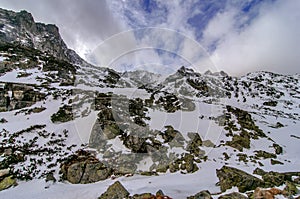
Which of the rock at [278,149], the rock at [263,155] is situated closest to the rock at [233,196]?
the rock at [263,155]

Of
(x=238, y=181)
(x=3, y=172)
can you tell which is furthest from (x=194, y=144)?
(x=3, y=172)

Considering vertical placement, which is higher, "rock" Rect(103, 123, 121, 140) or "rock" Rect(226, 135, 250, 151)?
"rock" Rect(103, 123, 121, 140)

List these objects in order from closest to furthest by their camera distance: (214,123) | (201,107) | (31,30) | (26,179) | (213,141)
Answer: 1. (26,179)
2. (213,141)
3. (214,123)
4. (201,107)
5. (31,30)

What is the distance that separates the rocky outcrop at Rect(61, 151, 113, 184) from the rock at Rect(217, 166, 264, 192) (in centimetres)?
1018

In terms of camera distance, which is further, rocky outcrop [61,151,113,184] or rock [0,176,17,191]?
rocky outcrop [61,151,113,184]

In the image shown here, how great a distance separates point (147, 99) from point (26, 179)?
2456 cm

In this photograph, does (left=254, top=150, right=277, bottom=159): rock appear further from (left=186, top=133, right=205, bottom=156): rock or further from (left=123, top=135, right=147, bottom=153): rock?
(left=123, top=135, right=147, bottom=153): rock

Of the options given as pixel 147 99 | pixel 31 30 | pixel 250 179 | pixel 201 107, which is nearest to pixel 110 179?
pixel 250 179

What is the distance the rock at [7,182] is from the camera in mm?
16172

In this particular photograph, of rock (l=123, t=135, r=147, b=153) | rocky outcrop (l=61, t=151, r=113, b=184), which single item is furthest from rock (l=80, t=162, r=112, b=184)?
rock (l=123, t=135, r=147, b=153)

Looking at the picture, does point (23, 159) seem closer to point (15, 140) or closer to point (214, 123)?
point (15, 140)

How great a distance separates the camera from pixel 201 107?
4184 cm

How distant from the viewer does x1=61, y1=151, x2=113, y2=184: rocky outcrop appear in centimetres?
1788

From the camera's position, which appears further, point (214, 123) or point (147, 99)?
point (147, 99)
